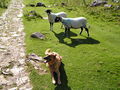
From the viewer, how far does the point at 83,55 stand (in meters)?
14.0

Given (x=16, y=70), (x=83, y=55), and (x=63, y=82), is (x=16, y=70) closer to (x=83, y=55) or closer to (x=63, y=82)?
(x=63, y=82)

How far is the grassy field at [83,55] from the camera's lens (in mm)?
10172

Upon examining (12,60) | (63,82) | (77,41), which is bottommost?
(63,82)

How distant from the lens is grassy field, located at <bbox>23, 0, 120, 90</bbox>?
1017cm

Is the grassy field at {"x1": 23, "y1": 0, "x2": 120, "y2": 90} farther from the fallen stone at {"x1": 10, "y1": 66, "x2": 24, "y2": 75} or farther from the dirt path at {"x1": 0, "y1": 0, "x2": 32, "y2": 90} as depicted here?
the fallen stone at {"x1": 10, "y1": 66, "x2": 24, "y2": 75}

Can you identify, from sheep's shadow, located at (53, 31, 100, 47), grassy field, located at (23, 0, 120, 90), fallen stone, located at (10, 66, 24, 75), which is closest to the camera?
grassy field, located at (23, 0, 120, 90)

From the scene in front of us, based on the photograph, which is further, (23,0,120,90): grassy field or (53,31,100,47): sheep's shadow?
(53,31,100,47): sheep's shadow

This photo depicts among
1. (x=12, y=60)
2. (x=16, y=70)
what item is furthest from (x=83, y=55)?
(x=12, y=60)

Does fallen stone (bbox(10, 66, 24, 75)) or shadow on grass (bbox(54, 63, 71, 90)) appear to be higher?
fallen stone (bbox(10, 66, 24, 75))

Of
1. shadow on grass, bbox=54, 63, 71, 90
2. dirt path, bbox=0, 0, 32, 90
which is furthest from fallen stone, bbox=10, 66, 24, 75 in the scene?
shadow on grass, bbox=54, 63, 71, 90

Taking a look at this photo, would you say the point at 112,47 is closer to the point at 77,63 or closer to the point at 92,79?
the point at 77,63

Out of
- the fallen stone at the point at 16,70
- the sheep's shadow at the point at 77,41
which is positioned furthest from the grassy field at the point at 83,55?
the fallen stone at the point at 16,70

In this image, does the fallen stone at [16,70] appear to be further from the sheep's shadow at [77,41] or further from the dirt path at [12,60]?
the sheep's shadow at [77,41]

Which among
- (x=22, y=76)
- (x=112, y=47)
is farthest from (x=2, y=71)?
(x=112, y=47)
